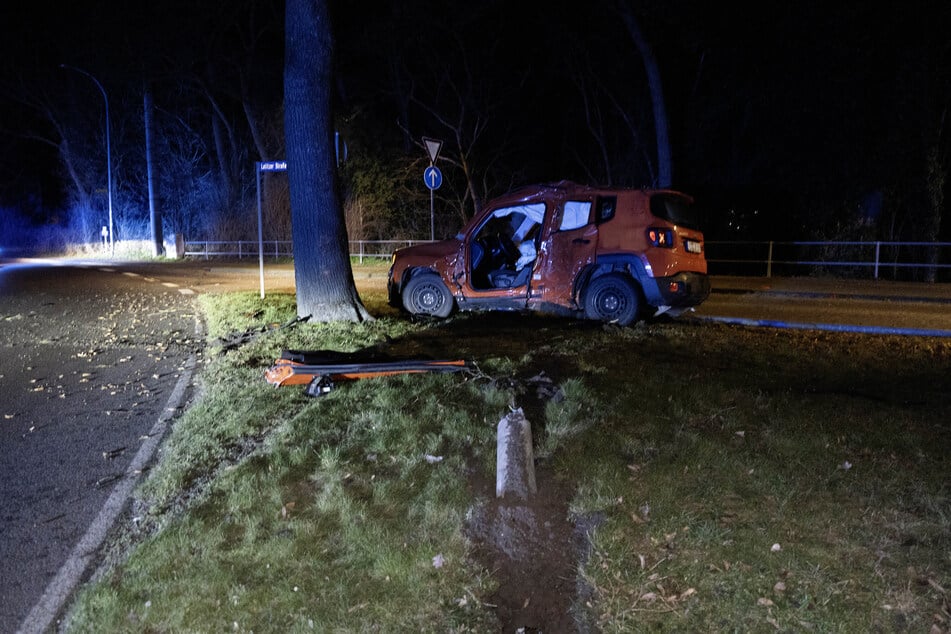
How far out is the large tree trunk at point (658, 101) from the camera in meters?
22.8

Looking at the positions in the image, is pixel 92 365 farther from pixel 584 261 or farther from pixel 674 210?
pixel 674 210

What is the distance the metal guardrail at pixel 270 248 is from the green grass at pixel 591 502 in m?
21.9

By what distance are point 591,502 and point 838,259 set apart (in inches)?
748

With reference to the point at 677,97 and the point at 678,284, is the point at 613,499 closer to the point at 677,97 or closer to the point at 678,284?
the point at 678,284

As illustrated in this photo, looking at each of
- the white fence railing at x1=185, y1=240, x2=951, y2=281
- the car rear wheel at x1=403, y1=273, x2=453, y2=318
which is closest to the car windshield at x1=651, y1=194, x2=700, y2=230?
the car rear wheel at x1=403, y1=273, x2=453, y2=318

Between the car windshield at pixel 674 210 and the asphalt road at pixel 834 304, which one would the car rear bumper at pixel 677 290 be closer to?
the car windshield at pixel 674 210

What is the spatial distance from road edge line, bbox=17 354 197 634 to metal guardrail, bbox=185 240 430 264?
22.0m

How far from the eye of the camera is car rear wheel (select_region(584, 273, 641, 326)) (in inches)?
403

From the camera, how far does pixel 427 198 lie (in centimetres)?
3356

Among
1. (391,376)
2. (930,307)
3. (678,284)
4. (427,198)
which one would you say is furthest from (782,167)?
(391,376)

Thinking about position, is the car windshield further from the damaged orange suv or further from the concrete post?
the concrete post

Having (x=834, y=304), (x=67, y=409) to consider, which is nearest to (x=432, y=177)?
(x=834, y=304)

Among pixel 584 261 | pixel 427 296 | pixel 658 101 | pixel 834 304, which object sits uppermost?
pixel 658 101

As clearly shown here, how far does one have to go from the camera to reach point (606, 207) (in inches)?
403
